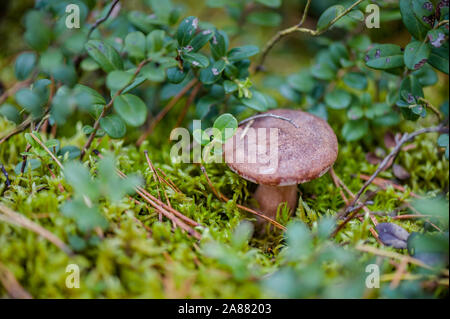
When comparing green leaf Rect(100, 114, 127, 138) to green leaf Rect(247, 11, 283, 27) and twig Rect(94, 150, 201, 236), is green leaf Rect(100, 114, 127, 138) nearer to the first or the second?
twig Rect(94, 150, 201, 236)

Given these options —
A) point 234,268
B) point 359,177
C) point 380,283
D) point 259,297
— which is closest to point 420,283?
point 380,283

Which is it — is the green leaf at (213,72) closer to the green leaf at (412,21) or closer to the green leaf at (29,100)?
the green leaf at (29,100)

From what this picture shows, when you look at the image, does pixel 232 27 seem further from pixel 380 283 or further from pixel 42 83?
pixel 380 283

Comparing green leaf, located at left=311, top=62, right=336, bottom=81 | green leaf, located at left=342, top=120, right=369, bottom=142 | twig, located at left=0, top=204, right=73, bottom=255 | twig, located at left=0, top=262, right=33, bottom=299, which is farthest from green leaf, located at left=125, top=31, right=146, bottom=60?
green leaf, located at left=342, top=120, right=369, bottom=142

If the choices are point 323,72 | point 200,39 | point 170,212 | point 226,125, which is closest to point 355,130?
point 323,72

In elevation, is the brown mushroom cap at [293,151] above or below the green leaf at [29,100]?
below

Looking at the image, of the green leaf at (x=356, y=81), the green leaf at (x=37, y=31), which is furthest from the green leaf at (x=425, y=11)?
the green leaf at (x=37, y=31)
